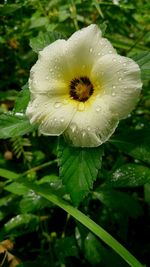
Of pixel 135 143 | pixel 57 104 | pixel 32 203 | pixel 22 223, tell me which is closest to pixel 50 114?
pixel 57 104

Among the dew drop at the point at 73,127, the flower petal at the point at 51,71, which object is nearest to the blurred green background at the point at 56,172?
the flower petal at the point at 51,71

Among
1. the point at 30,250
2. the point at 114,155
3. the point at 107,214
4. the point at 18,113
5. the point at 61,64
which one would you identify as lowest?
the point at 30,250

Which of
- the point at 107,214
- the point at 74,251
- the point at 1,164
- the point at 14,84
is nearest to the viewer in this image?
the point at 74,251

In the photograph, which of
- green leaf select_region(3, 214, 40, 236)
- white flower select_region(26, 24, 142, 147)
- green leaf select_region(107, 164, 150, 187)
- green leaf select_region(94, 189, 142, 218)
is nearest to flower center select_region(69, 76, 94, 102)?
white flower select_region(26, 24, 142, 147)

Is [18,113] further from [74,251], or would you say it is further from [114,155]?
[114,155]

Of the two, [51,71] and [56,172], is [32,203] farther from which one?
[51,71]

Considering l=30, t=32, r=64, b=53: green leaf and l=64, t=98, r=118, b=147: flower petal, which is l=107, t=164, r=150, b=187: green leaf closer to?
l=64, t=98, r=118, b=147: flower petal

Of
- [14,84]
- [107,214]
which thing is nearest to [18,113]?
[107,214]
